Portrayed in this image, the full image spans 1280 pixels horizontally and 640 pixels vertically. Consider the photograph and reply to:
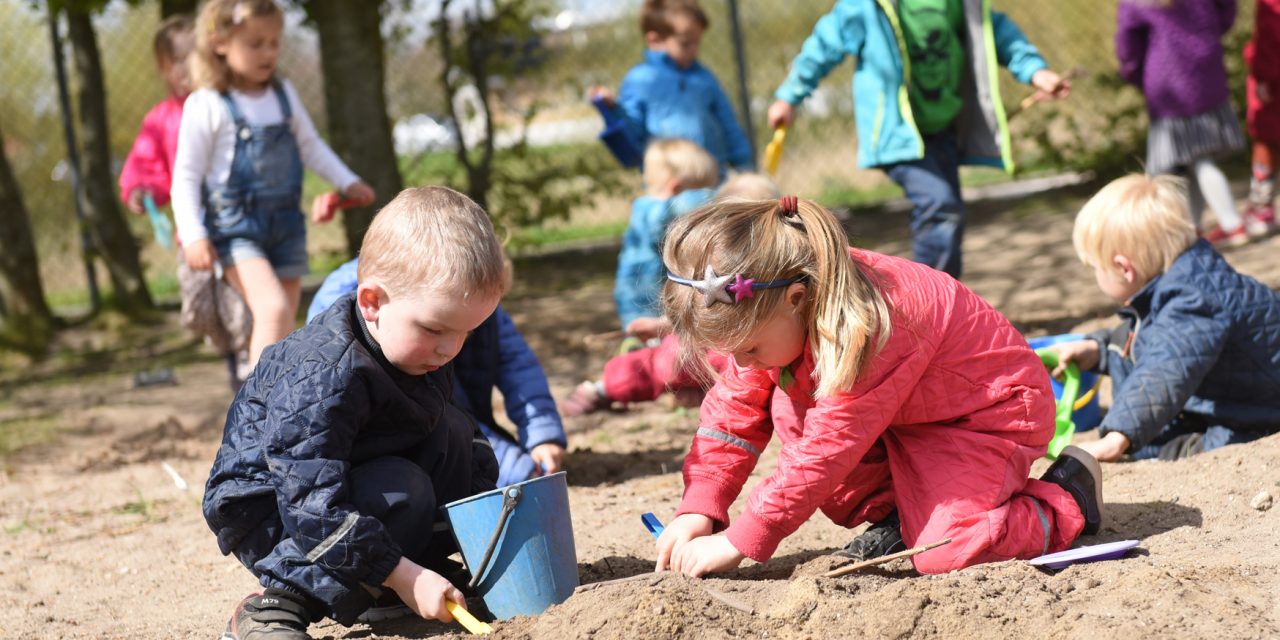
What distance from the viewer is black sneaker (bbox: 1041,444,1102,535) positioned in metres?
2.72

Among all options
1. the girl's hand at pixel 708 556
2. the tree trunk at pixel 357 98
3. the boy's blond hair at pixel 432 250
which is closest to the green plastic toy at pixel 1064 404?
the girl's hand at pixel 708 556

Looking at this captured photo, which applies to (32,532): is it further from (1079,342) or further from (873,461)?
(1079,342)

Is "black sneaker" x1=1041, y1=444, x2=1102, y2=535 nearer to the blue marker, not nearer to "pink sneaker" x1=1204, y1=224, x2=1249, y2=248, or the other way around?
the blue marker

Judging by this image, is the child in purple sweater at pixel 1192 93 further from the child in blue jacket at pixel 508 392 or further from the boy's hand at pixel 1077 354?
the child in blue jacket at pixel 508 392

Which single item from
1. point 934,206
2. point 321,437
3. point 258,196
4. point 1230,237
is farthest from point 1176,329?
point 1230,237

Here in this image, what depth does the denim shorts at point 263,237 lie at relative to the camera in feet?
14.6

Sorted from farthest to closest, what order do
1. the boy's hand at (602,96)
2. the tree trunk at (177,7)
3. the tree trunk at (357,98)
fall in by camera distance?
the tree trunk at (177,7)
the tree trunk at (357,98)
the boy's hand at (602,96)

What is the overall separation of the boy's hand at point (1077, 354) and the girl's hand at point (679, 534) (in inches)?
54.3

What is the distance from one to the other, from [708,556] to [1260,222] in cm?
506

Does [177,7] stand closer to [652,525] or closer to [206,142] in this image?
[206,142]

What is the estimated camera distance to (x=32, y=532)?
3779mm

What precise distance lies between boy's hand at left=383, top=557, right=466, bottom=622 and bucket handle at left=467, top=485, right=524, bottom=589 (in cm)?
7

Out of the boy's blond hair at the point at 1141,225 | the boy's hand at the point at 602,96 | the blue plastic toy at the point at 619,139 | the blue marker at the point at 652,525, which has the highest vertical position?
the boy's hand at the point at 602,96

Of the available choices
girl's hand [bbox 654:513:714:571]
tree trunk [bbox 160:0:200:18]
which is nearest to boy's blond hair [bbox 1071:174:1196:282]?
girl's hand [bbox 654:513:714:571]
